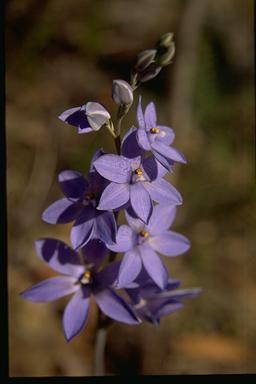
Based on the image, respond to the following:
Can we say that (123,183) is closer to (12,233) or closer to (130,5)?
(12,233)

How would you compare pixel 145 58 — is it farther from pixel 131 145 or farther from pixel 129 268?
pixel 129 268

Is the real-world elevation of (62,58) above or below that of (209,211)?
above

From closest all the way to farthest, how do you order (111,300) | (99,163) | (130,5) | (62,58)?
(99,163)
(111,300)
(62,58)
(130,5)

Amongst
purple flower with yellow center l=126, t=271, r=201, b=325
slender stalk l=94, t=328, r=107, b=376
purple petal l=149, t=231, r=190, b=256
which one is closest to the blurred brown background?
slender stalk l=94, t=328, r=107, b=376

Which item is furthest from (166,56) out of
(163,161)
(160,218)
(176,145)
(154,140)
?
(176,145)

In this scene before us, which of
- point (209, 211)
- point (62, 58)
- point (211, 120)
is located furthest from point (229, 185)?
point (62, 58)

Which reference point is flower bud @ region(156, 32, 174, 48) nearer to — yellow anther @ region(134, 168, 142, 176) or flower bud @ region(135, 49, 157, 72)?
flower bud @ region(135, 49, 157, 72)
